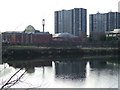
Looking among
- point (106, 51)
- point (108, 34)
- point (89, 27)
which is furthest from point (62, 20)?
point (106, 51)

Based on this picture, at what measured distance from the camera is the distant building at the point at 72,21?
185 feet

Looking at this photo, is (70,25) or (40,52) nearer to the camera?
(40,52)

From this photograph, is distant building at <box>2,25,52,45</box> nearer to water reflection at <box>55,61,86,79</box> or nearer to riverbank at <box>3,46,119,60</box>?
riverbank at <box>3,46,119,60</box>

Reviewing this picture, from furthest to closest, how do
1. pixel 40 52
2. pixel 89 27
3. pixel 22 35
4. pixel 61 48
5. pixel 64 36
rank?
1. pixel 89 27
2. pixel 64 36
3. pixel 22 35
4. pixel 61 48
5. pixel 40 52

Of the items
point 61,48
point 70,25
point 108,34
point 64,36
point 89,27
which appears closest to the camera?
point 61,48

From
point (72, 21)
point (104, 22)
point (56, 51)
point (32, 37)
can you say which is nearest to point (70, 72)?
point (56, 51)

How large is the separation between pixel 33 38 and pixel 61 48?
6.23m

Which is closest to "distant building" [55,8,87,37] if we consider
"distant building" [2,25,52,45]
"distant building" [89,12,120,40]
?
"distant building" [89,12,120,40]

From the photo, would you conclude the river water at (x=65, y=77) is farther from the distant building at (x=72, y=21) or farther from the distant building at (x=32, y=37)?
the distant building at (x=72, y=21)

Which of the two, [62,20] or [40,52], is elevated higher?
[62,20]

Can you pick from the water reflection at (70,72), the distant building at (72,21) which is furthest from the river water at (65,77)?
the distant building at (72,21)

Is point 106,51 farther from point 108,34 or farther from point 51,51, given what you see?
point 108,34

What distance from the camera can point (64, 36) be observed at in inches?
1751

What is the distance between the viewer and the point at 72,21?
190ft
